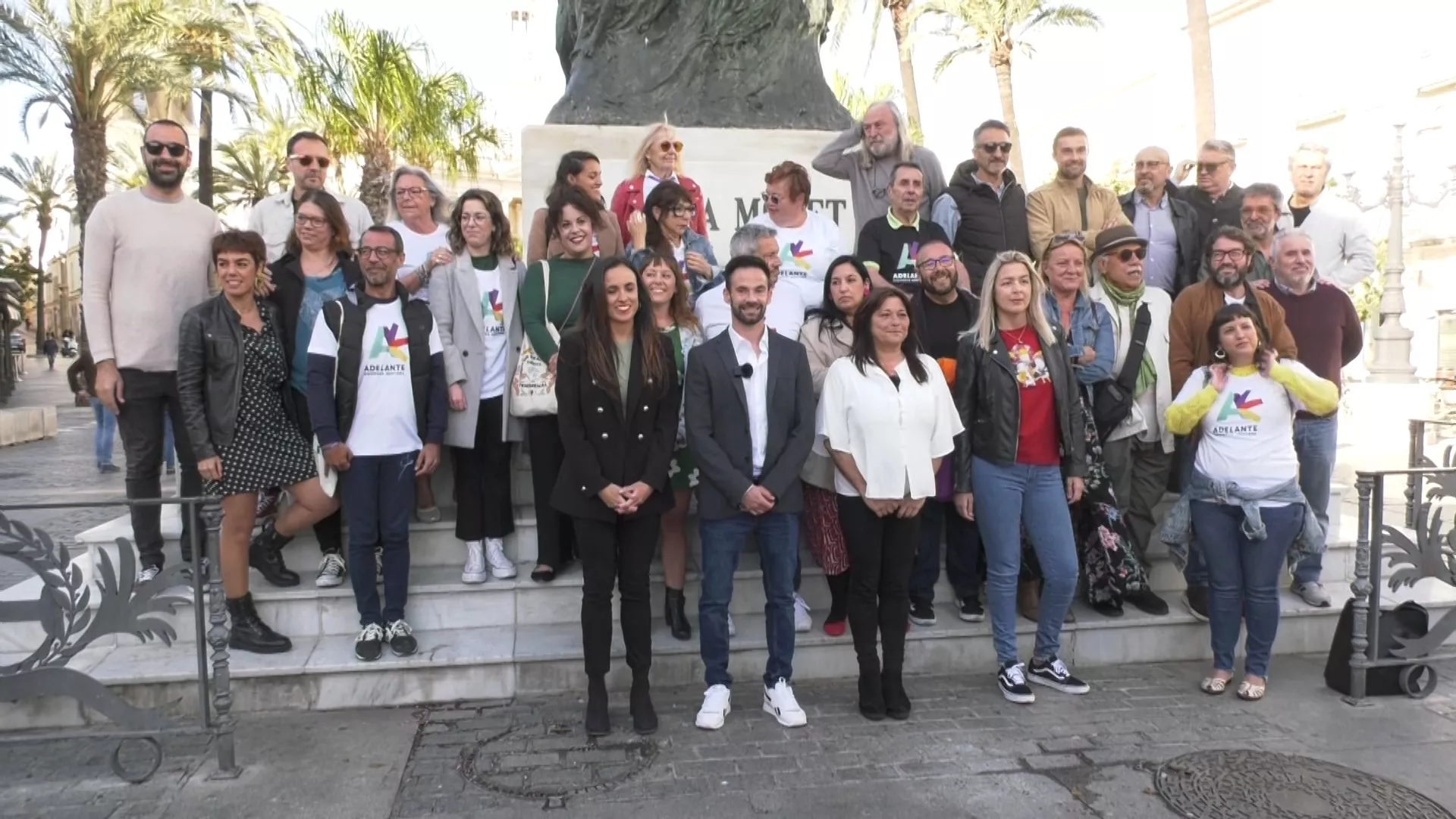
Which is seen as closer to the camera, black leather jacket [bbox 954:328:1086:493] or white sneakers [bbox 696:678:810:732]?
white sneakers [bbox 696:678:810:732]

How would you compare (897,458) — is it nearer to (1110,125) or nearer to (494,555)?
(494,555)

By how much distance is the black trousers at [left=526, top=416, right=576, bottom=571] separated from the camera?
4707 millimetres

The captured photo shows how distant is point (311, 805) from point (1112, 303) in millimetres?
4235

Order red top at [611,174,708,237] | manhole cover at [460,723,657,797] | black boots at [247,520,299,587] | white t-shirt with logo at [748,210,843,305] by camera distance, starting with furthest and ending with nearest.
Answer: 1. red top at [611,174,708,237]
2. white t-shirt with logo at [748,210,843,305]
3. black boots at [247,520,299,587]
4. manhole cover at [460,723,657,797]

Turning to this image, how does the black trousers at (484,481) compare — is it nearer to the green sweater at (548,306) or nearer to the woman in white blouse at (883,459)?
the green sweater at (548,306)

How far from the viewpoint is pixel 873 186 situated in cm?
586

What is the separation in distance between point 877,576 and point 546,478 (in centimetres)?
169

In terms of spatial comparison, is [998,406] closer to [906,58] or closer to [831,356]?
[831,356]

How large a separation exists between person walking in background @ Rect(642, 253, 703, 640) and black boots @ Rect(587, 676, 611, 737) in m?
0.68

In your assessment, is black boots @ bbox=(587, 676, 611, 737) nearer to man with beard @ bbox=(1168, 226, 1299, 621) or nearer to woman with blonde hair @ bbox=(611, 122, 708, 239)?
woman with blonde hair @ bbox=(611, 122, 708, 239)

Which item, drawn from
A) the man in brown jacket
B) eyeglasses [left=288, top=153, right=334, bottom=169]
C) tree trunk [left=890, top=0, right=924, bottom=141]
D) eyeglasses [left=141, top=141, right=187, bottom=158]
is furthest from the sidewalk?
tree trunk [left=890, top=0, right=924, bottom=141]

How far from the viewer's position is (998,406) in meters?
4.29

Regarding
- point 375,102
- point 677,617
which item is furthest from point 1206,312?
point 375,102

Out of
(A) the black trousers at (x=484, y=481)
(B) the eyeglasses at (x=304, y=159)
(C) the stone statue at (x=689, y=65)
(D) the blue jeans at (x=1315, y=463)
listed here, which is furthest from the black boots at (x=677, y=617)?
(C) the stone statue at (x=689, y=65)
